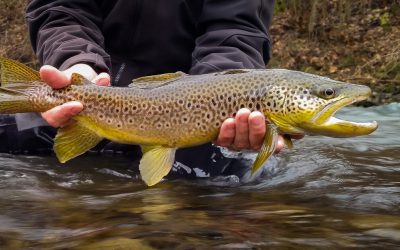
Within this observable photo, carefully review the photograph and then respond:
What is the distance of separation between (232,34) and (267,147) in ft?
4.69

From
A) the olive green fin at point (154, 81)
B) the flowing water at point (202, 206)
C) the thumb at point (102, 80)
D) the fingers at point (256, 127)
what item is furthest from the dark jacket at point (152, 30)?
the fingers at point (256, 127)

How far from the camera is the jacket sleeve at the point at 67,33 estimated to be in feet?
13.1

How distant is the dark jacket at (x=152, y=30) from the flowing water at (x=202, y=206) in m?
0.78

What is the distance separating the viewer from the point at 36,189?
140 inches

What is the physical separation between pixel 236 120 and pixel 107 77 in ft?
3.12

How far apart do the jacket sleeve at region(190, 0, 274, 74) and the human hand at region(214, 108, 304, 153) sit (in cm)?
90

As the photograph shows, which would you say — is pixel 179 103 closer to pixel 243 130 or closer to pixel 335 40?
pixel 243 130

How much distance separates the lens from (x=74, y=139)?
10.7 feet

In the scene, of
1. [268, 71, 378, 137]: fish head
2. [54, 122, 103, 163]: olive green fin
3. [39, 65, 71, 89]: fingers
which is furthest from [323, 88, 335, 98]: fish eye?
[39, 65, 71, 89]: fingers

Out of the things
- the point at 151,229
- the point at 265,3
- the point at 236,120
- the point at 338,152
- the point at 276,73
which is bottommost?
the point at 338,152

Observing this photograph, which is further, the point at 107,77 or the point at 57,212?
the point at 107,77

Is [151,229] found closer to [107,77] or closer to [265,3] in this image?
[107,77]

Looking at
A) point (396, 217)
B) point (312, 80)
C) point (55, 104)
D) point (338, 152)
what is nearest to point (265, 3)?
point (338, 152)

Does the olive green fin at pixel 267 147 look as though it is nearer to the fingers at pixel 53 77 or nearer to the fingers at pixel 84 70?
the fingers at pixel 53 77
